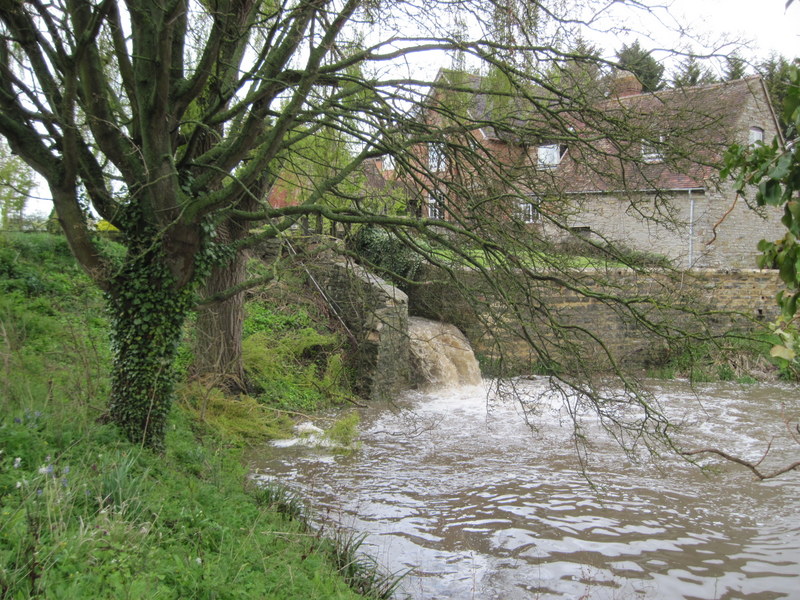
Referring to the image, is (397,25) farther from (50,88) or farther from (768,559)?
(768,559)

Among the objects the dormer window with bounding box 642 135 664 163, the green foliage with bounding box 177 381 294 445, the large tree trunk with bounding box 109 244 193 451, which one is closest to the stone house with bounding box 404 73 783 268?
the dormer window with bounding box 642 135 664 163

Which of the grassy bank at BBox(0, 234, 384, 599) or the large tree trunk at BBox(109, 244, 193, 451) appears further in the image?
the large tree trunk at BBox(109, 244, 193, 451)

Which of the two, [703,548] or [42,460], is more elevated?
[42,460]

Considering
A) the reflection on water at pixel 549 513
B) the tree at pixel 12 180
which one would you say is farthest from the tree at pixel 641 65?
the tree at pixel 12 180

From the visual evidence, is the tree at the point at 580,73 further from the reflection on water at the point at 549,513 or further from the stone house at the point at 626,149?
the reflection on water at the point at 549,513

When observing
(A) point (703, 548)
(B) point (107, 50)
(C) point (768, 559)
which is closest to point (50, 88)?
(B) point (107, 50)

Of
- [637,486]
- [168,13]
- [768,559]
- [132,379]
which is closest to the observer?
[168,13]

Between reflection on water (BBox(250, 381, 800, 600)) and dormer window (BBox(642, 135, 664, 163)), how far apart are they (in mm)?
2068

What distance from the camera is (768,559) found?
5.39 m

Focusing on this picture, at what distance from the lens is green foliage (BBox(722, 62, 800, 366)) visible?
1598 millimetres

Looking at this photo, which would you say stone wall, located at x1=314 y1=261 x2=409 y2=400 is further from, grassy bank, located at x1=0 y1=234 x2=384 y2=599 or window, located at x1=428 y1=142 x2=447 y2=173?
window, located at x1=428 y1=142 x2=447 y2=173

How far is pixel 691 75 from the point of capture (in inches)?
207

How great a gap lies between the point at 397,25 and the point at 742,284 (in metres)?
14.2

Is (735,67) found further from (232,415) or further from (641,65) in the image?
(232,415)
